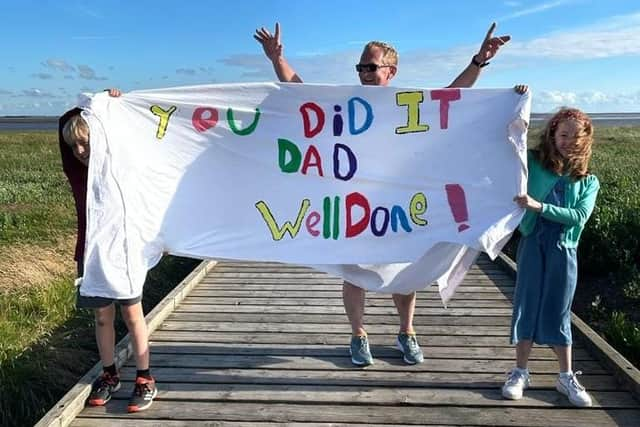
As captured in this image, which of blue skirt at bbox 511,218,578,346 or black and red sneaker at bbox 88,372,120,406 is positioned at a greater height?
blue skirt at bbox 511,218,578,346

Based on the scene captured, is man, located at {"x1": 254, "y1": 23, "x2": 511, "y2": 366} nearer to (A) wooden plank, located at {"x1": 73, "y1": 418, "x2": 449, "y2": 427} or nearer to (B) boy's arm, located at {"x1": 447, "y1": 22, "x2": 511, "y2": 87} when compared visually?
(B) boy's arm, located at {"x1": 447, "y1": 22, "x2": 511, "y2": 87}

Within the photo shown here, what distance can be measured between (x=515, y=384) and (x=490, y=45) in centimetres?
205

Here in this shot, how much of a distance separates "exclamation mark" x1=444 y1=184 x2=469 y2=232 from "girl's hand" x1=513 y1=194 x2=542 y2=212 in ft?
1.18

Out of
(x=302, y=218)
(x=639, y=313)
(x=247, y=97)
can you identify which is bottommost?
(x=639, y=313)

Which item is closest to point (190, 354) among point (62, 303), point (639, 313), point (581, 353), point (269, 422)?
point (269, 422)

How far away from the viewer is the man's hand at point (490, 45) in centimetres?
359

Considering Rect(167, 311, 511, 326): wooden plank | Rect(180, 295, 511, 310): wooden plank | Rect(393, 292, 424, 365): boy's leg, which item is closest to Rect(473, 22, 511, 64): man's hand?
Rect(393, 292, 424, 365): boy's leg

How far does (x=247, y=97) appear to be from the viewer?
382 cm

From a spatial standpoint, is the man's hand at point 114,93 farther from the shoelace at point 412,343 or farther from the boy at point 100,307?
the shoelace at point 412,343

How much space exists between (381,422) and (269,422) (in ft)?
2.05

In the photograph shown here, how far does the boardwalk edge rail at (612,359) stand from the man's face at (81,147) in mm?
3452

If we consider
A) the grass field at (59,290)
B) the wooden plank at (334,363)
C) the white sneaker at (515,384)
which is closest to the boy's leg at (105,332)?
the wooden plank at (334,363)

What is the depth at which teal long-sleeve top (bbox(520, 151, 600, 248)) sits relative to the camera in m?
3.22

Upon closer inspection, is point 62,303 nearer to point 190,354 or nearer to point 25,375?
point 25,375
